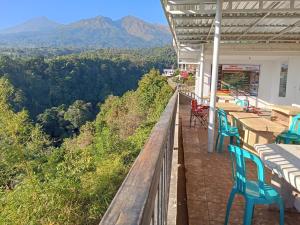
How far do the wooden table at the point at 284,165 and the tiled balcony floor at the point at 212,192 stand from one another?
234 mm

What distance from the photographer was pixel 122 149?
15.9 metres

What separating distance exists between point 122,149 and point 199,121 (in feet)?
27.3

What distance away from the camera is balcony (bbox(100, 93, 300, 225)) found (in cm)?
75

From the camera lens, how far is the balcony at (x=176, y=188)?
75cm

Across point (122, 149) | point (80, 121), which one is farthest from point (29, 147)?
point (80, 121)

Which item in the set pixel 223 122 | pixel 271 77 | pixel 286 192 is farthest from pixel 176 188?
pixel 271 77

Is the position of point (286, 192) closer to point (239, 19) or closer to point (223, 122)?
point (223, 122)

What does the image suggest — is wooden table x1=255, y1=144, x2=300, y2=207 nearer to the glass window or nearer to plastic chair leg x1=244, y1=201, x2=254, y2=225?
plastic chair leg x1=244, y1=201, x2=254, y2=225

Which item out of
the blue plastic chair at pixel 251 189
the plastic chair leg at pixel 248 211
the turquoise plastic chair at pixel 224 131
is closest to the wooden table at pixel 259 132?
the turquoise plastic chair at pixel 224 131

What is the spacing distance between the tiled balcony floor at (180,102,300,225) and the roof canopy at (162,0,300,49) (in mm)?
2491

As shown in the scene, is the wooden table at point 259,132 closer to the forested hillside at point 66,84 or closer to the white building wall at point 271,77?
the white building wall at point 271,77

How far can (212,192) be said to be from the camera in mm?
3434

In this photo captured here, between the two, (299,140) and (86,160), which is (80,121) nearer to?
(86,160)

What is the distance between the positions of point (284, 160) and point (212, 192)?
107 centimetres
